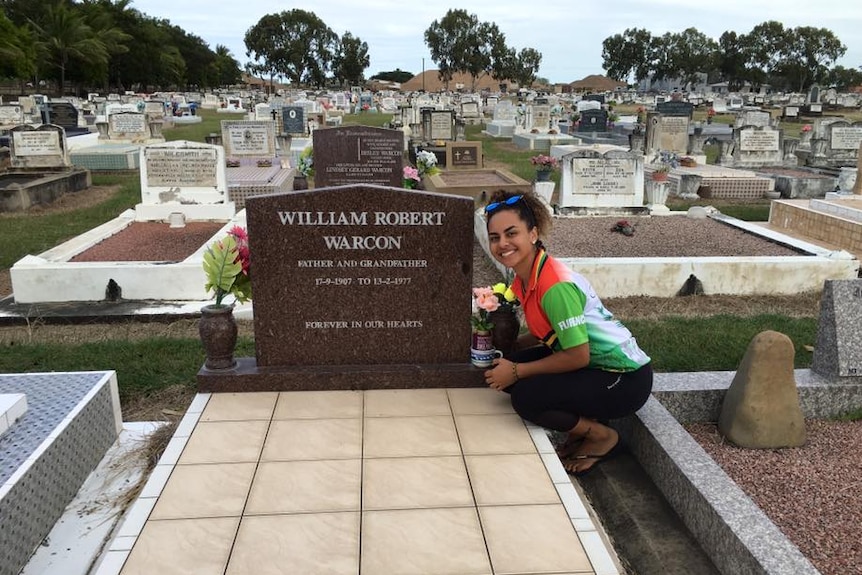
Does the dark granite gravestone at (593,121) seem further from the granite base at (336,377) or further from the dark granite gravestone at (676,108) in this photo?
the granite base at (336,377)

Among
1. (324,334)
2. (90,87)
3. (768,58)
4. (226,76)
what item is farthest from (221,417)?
(226,76)

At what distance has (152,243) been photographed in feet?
26.2

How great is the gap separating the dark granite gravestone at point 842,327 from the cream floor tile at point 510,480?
2.19 m

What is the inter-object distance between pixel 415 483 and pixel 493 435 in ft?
2.05

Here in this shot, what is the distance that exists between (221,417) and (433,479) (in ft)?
4.26

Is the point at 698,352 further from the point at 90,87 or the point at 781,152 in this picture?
the point at 90,87

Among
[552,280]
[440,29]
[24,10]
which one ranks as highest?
[440,29]

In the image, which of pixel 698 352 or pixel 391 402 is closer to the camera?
pixel 391 402

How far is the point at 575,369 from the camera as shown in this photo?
11.2 ft

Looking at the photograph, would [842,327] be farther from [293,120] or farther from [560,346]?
[293,120]

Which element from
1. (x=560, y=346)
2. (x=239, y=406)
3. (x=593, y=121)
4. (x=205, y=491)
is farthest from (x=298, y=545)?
(x=593, y=121)

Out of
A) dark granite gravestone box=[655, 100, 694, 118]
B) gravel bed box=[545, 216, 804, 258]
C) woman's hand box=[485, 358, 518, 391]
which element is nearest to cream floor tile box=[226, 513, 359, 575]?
woman's hand box=[485, 358, 518, 391]

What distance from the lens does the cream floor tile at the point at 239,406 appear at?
368cm

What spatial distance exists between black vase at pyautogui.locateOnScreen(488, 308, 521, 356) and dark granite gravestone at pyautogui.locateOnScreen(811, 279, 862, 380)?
6.34ft
